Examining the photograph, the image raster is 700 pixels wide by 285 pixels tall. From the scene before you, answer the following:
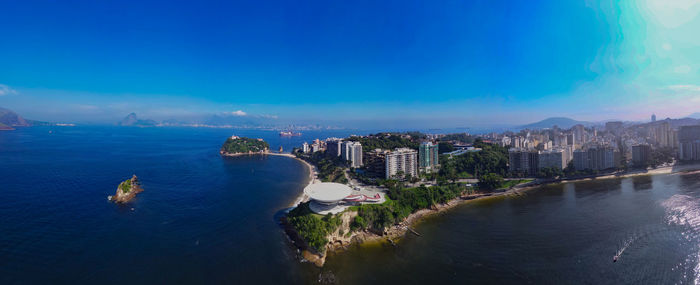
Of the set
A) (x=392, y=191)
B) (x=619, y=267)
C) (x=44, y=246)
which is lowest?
(x=619, y=267)

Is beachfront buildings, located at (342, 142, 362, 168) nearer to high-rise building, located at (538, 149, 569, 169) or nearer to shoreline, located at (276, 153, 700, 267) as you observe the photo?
shoreline, located at (276, 153, 700, 267)

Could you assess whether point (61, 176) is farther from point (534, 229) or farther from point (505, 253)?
point (534, 229)

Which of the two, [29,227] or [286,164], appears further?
[286,164]

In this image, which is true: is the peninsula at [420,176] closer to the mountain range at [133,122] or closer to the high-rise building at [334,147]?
the high-rise building at [334,147]

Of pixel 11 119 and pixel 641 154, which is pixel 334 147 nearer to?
pixel 641 154

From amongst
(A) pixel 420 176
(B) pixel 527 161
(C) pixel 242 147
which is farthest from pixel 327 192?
(C) pixel 242 147

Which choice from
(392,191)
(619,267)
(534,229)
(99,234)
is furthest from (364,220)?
(99,234)

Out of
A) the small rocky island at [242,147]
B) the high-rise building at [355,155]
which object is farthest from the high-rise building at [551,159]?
the small rocky island at [242,147]
